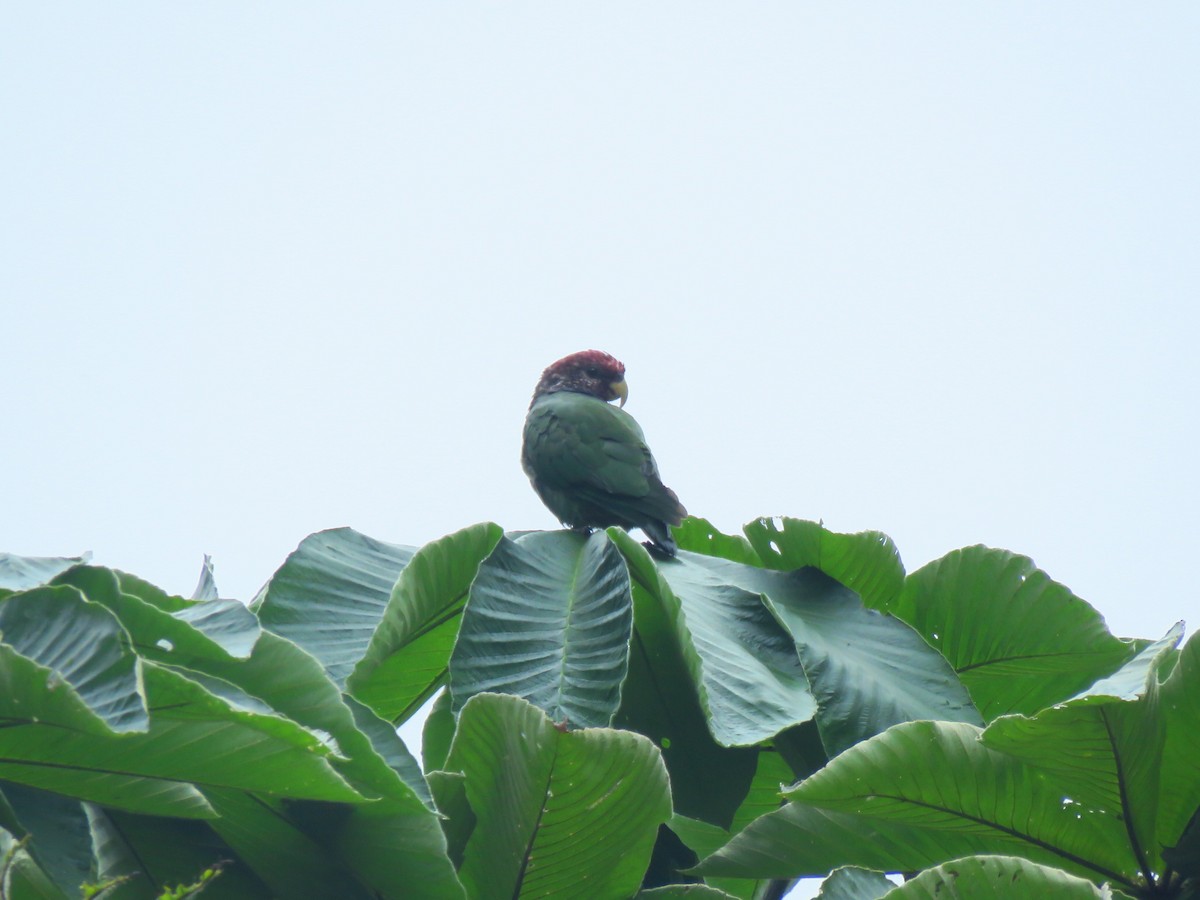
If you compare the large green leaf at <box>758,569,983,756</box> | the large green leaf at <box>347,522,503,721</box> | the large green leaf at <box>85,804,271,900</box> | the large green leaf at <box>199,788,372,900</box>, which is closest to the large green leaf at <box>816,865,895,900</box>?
the large green leaf at <box>758,569,983,756</box>

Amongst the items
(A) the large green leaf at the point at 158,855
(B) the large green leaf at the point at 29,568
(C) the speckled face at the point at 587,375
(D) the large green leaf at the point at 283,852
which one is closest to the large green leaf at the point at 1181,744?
(D) the large green leaf at the point at 283,852

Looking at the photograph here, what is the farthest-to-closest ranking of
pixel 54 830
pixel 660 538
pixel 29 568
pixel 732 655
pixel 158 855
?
pixel 660 538 < pixel 732 655 < pixel 29 568 < pixel 158 855 < pixel 54 830

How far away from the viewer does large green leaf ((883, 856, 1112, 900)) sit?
1229 millimetres

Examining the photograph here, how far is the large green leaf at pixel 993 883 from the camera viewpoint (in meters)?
1.23

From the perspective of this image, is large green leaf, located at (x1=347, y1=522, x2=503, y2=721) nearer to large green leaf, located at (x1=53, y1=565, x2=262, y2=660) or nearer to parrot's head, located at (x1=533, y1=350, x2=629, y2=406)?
large green leaf, located at (x1=53, y1=565, x2=262, y2=660)

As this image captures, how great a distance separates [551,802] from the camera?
4.70 feet

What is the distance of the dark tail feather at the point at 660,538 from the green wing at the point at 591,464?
80 mm

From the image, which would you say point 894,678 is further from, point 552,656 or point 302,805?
point 302,805

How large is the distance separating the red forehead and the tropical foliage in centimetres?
Result: 232

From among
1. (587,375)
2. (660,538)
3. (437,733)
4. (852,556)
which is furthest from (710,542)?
(587,375)

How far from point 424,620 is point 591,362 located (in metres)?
2.51

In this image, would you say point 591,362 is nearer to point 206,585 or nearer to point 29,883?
point 206,585

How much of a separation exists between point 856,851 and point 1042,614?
746 mm


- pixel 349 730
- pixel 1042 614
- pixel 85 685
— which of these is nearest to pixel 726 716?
pixel 349 730
